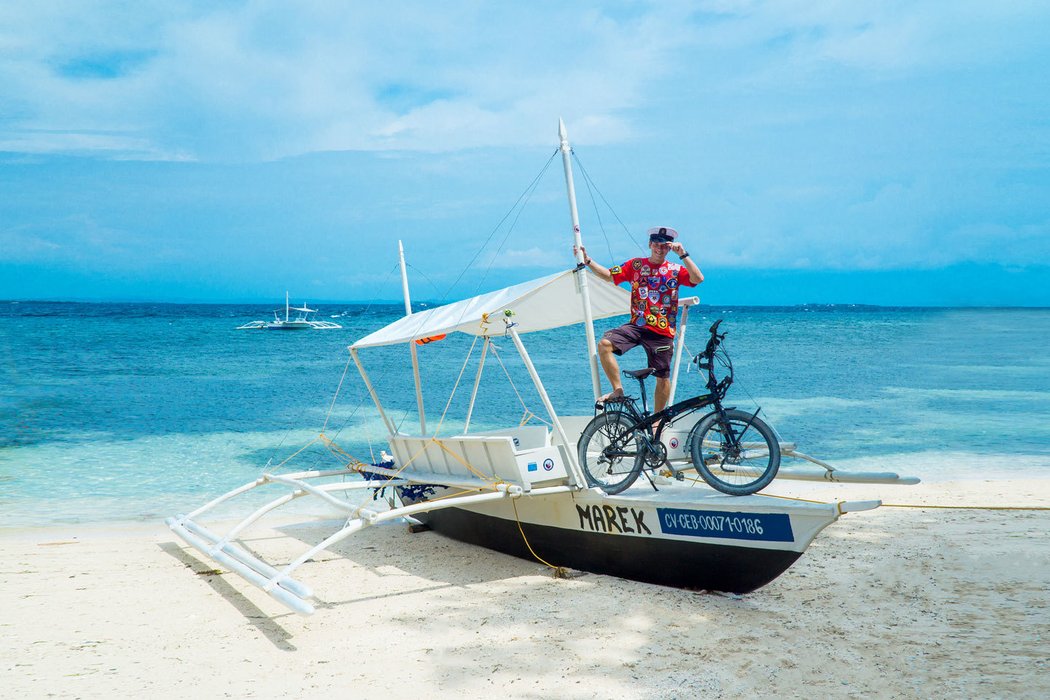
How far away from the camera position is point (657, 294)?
8.08m

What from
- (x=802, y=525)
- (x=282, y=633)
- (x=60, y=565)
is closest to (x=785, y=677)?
(x=802, y=525)

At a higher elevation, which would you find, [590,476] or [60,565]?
[590,476]

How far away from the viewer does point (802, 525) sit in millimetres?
6402

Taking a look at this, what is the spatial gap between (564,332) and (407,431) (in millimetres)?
52589

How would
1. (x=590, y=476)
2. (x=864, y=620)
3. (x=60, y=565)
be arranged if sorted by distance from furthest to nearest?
(x=60, y=565) → (x=590, y=476) → (x=864, y=620)

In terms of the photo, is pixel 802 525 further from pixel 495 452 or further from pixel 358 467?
pixel 358 467

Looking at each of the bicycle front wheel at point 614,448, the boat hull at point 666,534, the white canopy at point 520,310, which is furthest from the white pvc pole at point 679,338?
the boat hull at point 666,534

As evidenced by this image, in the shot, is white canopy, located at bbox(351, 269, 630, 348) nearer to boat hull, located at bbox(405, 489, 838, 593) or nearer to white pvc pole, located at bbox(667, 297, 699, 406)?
white pvc pole, located at bbox(667, 297, 699, 406)

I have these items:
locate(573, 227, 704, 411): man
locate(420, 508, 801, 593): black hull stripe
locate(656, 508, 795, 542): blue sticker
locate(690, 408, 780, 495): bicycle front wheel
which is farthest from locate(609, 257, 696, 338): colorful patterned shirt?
locate(420, 508, 801, 593): black hull stripe

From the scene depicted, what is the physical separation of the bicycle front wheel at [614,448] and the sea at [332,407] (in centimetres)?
172

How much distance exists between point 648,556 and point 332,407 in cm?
2067

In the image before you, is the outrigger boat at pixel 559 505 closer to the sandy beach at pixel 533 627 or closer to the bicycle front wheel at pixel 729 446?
the bicycle front wheel at pixel 729 446

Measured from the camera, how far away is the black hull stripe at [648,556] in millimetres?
6906

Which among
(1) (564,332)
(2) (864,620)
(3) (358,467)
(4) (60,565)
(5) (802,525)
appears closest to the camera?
(5) (802,525)
